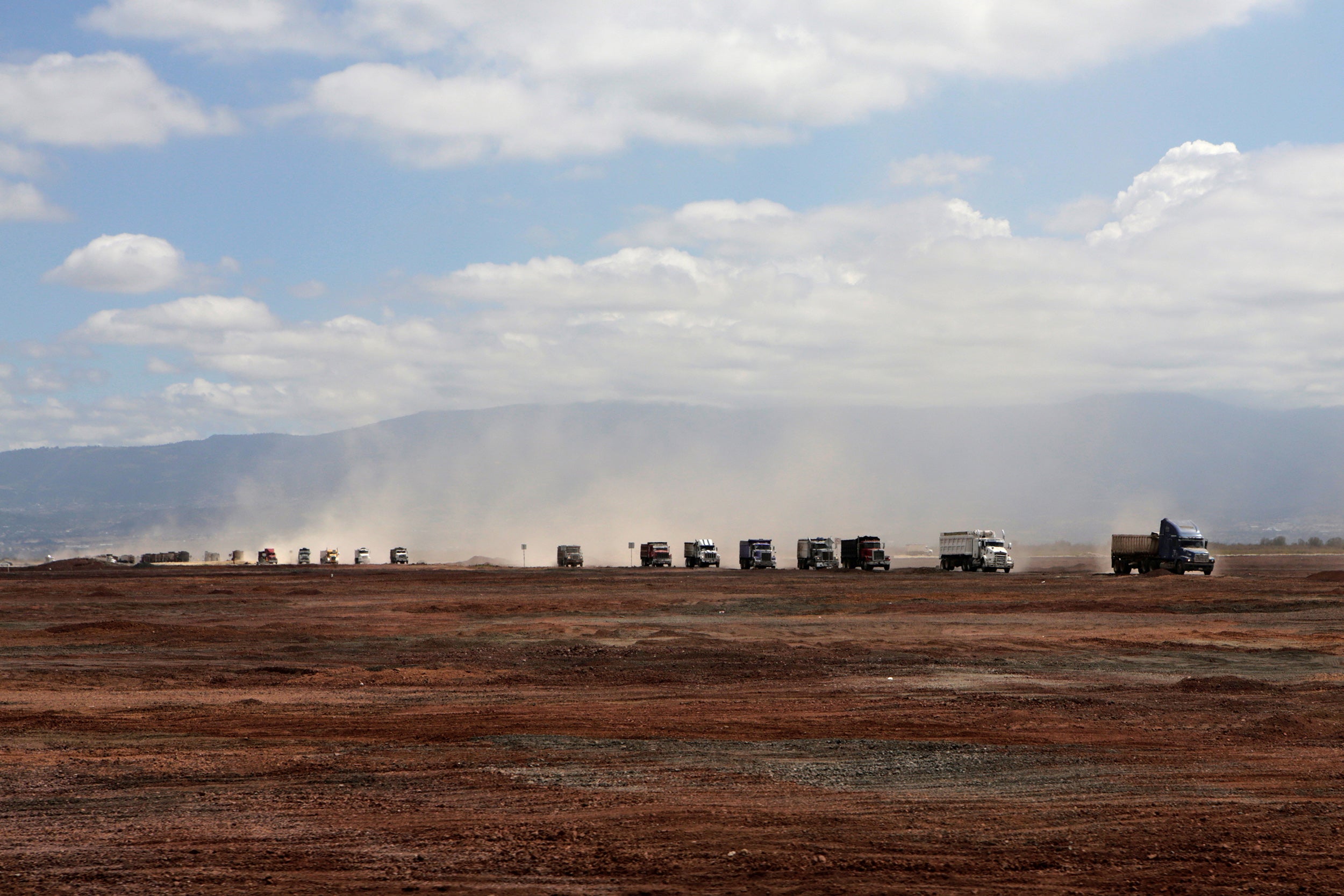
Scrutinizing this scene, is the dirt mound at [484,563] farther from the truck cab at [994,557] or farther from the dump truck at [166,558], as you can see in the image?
the truck cab at [994,557]

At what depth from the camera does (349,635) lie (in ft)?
113

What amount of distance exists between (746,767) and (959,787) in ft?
8.00

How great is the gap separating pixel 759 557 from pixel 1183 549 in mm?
36173

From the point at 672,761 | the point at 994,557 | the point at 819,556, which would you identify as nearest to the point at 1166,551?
the point at 994,557

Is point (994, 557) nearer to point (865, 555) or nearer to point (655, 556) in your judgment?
point (865, 555)

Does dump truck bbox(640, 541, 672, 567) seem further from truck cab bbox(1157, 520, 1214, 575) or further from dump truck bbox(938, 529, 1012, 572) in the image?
truck cab bbox(1157, 520, 1214, 575)

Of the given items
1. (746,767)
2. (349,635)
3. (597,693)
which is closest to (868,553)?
(349,635)

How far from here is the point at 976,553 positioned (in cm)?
8638

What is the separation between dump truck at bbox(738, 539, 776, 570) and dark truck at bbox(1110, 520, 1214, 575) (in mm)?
29575

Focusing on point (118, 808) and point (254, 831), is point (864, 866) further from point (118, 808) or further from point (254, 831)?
point (118, 808)

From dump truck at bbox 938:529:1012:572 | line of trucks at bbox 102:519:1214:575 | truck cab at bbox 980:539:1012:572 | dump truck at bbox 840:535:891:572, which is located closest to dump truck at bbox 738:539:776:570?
line of trucks at bbox 102:519:1214:575

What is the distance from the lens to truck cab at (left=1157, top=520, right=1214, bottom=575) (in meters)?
71.5

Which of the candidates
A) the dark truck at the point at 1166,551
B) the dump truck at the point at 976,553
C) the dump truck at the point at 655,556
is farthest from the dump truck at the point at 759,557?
the dark truck at the point at 1166,551

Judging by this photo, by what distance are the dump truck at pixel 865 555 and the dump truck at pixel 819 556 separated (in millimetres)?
1325
